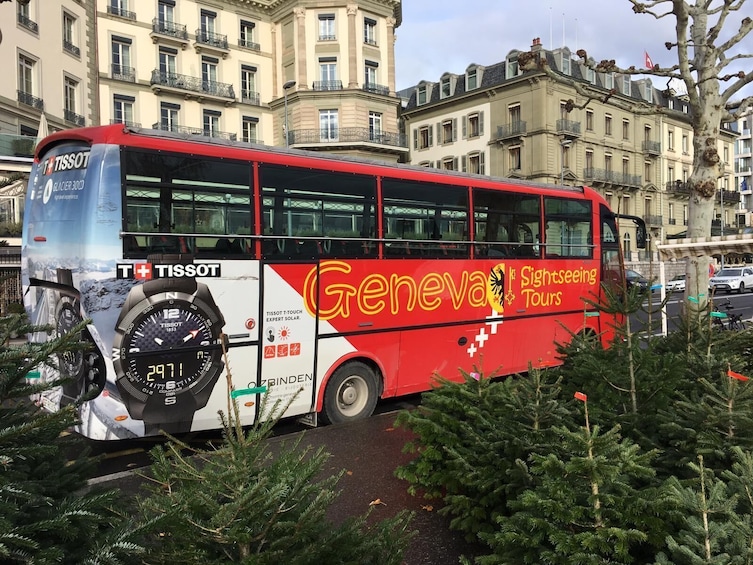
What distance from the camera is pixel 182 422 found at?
22.5 feet

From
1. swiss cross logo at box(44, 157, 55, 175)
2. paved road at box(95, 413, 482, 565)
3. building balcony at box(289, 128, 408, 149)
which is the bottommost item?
paved road at box(95, 413, 482, 565)

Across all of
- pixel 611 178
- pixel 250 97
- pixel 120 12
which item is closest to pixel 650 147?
pixel 611 178

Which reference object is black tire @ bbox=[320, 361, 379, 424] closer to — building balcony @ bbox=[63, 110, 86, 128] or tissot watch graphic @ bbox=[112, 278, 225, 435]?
tissot watch graphic @ bbox=[112, 278, 225, 435]

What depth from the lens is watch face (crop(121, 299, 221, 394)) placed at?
6.46m

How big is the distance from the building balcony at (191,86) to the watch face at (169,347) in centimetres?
3665

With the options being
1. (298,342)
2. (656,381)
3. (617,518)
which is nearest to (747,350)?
(656,381)

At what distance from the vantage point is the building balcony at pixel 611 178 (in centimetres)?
4953

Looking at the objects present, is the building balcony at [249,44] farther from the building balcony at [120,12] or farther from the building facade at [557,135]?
the building facade at [557,135]

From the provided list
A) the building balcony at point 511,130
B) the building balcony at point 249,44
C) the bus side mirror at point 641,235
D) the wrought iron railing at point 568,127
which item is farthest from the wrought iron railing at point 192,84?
the bus side mirror at point 641,235

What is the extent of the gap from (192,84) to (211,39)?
13.3 ft

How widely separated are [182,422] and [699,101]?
10.1 m

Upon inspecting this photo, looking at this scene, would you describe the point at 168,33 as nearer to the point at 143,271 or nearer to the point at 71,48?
the point at 71,48

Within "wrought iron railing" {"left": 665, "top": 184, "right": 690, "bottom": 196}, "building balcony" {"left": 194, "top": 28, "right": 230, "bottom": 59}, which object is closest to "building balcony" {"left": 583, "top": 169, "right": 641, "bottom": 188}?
"wrought iron railing" {"left": 665, "top": 184, "right": 690, "bottom": 196}

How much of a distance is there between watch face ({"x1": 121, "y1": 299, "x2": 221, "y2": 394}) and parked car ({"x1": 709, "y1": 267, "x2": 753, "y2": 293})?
37.8m
